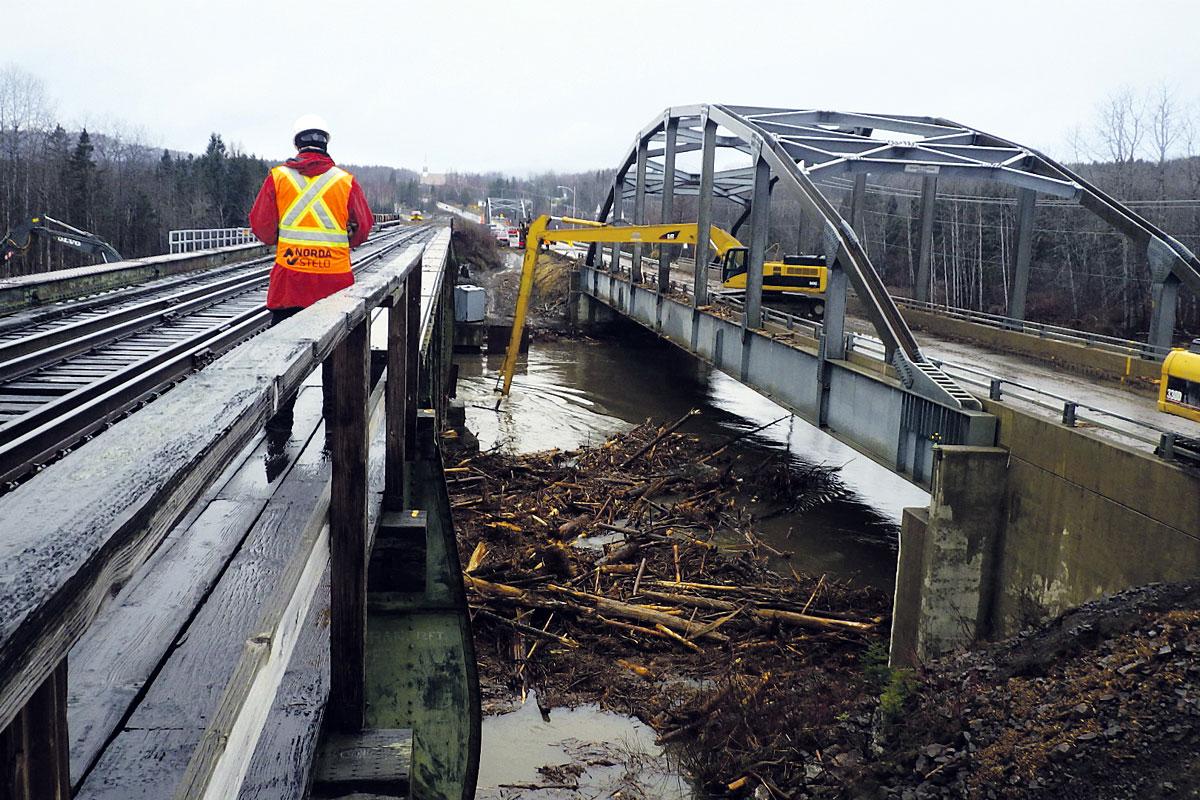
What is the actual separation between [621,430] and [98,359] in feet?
65.8

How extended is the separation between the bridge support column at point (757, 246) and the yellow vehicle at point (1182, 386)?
10.4m

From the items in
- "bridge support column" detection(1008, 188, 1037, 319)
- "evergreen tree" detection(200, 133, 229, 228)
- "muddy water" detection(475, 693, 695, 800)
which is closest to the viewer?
"muddy water" detection(475, 693, 695, 800)

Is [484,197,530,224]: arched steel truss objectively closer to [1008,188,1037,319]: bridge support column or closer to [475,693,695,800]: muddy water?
[1008,188,1037,319]: bridge support column

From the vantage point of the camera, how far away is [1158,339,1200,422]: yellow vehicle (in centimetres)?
1019

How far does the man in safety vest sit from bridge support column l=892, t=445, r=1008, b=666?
8360 mm

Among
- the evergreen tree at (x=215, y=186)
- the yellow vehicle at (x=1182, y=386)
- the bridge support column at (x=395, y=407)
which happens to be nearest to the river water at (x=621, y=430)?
the bridge support column at (x=395, y=407)

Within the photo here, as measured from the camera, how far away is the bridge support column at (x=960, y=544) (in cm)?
1204

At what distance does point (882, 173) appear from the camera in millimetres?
22844

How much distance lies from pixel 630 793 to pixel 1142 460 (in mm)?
6035

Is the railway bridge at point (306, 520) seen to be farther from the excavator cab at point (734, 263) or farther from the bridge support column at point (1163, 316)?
the excavator cab at point (734, 263)

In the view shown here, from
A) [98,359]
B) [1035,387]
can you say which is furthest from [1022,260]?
[98,359]

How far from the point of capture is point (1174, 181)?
60.9m

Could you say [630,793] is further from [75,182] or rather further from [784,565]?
[75,182]

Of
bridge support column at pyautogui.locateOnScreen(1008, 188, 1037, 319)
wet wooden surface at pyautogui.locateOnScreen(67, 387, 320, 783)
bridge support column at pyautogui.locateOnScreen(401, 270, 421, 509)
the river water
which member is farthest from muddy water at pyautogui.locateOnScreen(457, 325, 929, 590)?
wet wooden surface at pyautogui.locateOnScreen(67, 387, 320, 783)
